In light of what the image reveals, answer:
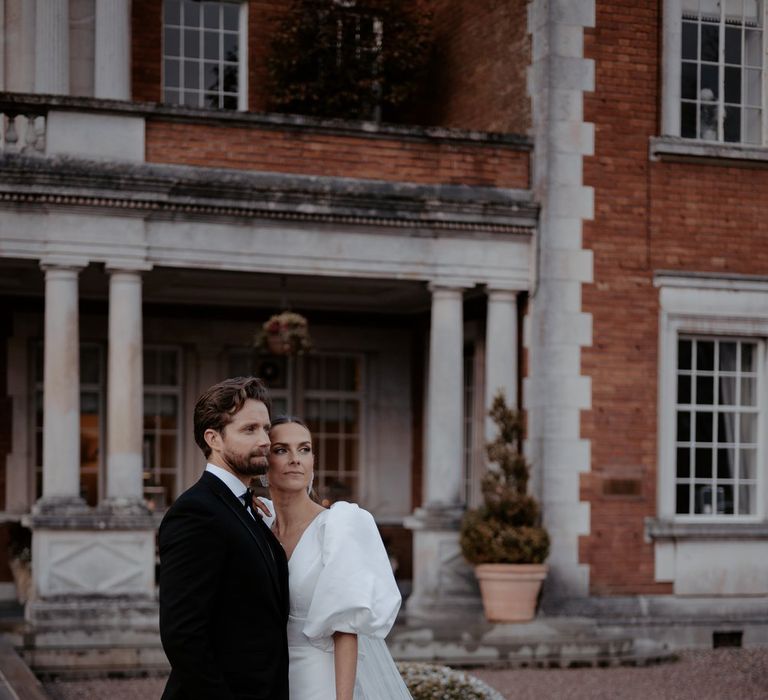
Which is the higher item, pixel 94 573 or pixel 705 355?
pixel 705 355

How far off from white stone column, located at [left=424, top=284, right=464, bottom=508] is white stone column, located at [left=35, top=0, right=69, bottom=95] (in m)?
4.32

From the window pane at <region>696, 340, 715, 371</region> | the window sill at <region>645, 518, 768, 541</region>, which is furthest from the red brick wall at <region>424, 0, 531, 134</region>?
the window sill at <region>645, 518, 768, 541</region>

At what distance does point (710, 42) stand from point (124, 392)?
6522mm

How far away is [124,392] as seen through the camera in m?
11.2

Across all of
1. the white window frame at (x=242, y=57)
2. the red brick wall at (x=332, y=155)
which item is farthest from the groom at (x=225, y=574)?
the white window frame at (x=242, y=57)

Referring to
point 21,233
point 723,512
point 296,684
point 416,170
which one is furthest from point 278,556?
point 723,512

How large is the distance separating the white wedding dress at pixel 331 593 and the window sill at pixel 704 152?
8.95m

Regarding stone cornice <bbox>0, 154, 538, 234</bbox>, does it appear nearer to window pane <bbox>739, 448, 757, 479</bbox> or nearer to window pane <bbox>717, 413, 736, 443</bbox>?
window pane <bbox>717, 413, 736, 443</bbox>

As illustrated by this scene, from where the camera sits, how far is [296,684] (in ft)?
13.2

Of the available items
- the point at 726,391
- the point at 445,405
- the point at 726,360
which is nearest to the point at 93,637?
the point at 445,405

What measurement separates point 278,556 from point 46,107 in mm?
7841

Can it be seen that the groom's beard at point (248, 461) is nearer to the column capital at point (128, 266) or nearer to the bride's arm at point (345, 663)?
the bride's arm at point (345, 663)

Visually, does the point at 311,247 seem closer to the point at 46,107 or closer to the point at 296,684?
the point at 46,107

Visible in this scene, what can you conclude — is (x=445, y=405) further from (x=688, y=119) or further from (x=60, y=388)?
(x=688, y=119)
